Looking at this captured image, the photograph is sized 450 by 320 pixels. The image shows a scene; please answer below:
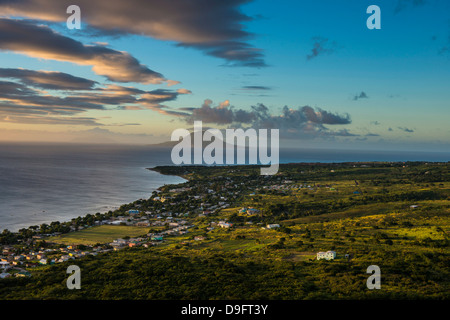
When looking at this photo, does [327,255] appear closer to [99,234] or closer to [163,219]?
[99,234]

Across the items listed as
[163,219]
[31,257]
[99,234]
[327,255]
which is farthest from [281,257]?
[163,219]

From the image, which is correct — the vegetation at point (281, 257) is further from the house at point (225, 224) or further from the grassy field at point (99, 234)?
the house at point (225, 224)

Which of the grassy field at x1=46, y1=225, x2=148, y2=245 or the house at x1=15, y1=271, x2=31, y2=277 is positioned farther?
the grassy field at x1=46, y1=225, x2=148, y2=245

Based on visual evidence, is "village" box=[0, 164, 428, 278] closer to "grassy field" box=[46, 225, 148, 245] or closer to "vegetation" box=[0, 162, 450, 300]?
"vegetation" box=[0, 162, 450, 300]

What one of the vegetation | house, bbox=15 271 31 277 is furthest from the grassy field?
house, bbox=15 271 31 277

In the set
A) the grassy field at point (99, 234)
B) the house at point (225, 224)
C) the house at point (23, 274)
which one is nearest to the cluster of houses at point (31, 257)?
the house at point (23, 274)

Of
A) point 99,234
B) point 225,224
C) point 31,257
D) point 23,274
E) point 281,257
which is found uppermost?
point 281,257
